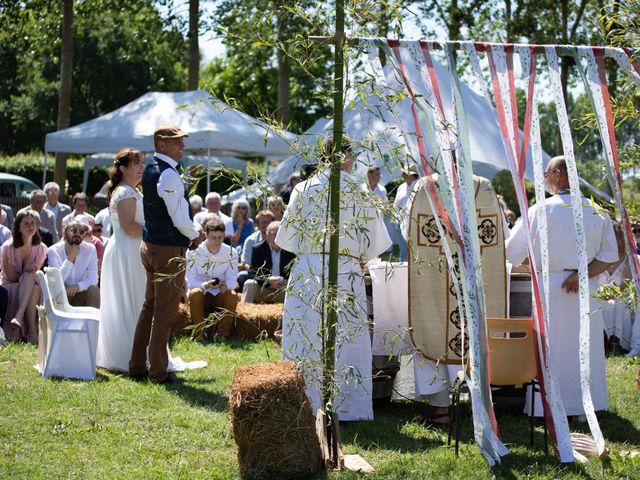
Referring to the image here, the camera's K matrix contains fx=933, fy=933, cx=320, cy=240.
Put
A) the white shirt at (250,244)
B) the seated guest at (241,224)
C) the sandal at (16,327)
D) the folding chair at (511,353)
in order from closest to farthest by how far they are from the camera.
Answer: the folding chair at (511,353)
the sandal at (16,327)
the white shirt at (250,244)
the seated guest at (241,224)

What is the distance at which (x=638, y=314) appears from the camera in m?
9.56

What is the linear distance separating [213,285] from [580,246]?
5325mm

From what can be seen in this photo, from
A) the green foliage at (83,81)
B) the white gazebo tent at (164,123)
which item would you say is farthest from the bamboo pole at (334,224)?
the green foliage at (83,81)

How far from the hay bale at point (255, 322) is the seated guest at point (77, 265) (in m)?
1.48

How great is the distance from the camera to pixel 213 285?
32.8 ft

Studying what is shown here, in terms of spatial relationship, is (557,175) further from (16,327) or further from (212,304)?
(16,327)

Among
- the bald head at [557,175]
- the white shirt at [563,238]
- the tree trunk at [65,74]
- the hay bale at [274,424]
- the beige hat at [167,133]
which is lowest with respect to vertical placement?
the hay bale at [274,424]

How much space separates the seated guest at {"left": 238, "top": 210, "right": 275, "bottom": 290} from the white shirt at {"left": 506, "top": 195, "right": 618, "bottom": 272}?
4.88m

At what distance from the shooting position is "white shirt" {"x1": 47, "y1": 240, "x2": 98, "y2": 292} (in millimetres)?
9516

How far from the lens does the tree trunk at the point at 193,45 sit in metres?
21.2

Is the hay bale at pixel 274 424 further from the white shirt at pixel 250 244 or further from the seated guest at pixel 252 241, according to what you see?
the white shirt at pixel 250 244

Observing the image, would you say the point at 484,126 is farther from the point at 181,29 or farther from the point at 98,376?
the point at 98,376

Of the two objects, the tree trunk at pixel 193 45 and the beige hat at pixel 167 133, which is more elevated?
the tree trunk at pixel 193 45

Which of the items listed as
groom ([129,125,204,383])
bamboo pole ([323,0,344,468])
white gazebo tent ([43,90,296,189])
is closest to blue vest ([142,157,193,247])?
groom ([129,125,204,383])
